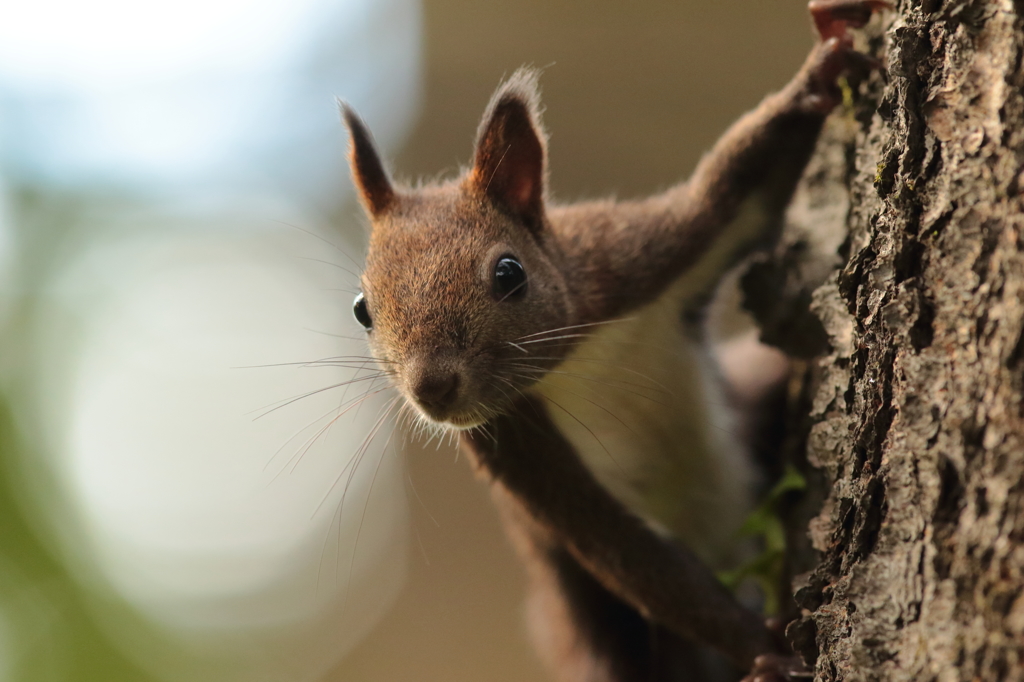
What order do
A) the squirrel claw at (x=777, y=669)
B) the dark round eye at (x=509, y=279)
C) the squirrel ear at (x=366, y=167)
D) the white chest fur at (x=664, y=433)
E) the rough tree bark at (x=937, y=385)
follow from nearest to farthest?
1. the rough tree bark at (x=937, y=385)
2. the squirrel claw at (x=777, y=669)
3. the dark round eye at (x=509, y=279)
4. the squirrel ear at (x=366, y=167)
5. the white chest fur at (x=664, y=433)

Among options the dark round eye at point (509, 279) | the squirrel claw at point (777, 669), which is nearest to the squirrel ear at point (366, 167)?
the dark round eye at point (509, 279)

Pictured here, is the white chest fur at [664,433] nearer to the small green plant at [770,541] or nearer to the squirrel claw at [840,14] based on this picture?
the small green plant at [770,541]

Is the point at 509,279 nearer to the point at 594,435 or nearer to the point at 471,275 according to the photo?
the point at 471,275

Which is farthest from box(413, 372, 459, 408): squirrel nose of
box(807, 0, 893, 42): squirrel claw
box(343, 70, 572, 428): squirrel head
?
box(807, 0, 893, 42): squirrel claw

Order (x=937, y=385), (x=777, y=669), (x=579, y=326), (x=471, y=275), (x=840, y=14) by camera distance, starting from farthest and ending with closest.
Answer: (x=579, y=326) < (x=840, y=14) < (x=471, y=275) < (x=777, y=669) < (x=937, y=385)

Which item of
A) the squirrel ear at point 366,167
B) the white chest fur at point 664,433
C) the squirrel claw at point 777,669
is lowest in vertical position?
the squirrel claw at point 777,669

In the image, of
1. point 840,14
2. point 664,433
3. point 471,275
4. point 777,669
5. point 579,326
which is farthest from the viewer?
point 664,433

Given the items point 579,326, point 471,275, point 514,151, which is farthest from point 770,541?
point 514,151
